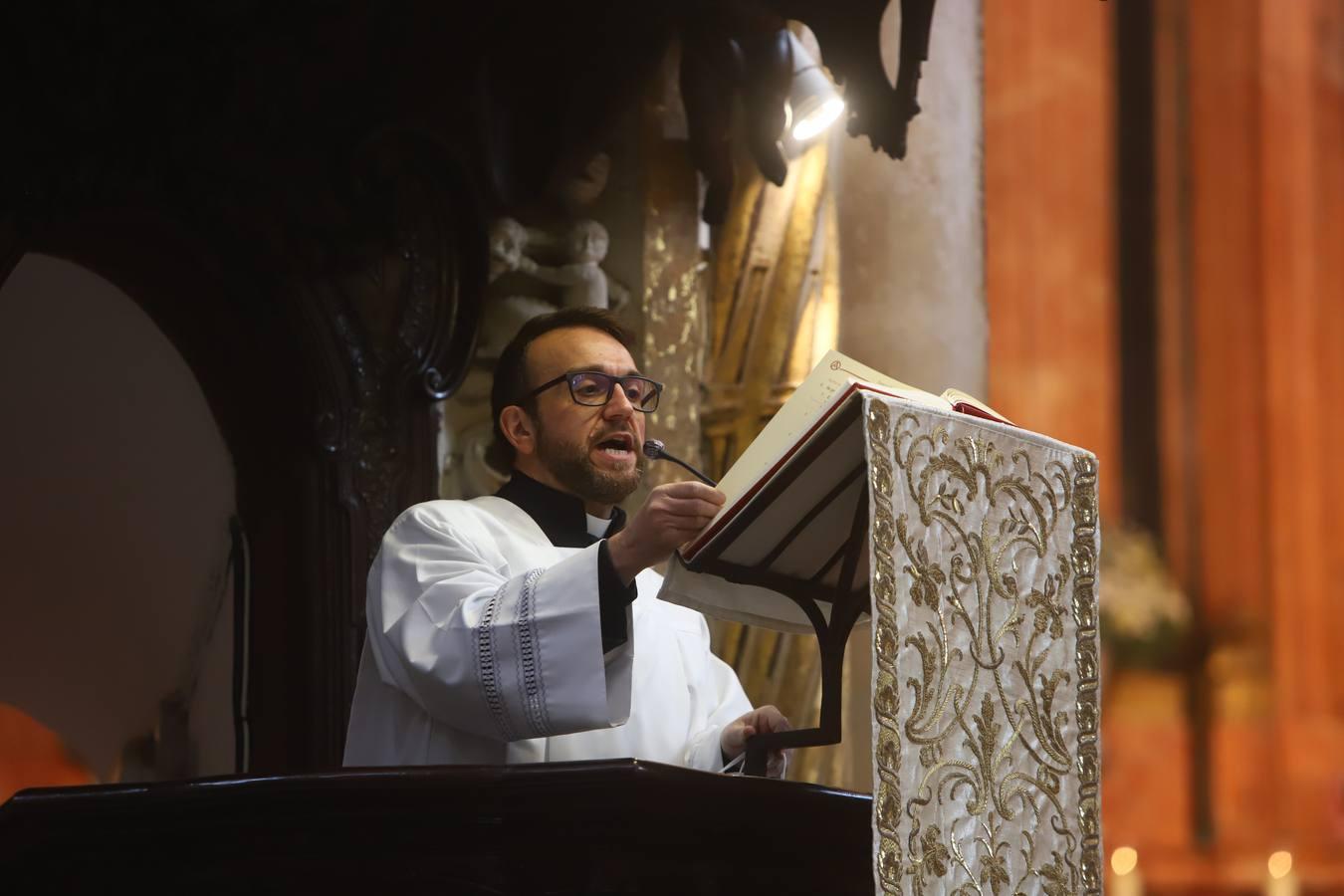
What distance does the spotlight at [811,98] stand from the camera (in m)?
4.77

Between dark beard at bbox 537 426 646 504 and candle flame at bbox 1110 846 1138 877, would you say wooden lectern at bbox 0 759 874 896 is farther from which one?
candle flame at bbox 1110 846 1138 877

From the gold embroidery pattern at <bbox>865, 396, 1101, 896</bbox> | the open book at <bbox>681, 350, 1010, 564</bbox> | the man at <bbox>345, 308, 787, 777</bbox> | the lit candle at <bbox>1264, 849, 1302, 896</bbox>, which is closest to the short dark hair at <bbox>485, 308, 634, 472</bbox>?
the man at <bbox>345, 308, 787, 777</bbox>

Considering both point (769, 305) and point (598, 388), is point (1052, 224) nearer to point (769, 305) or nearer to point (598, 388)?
point (769, 305)

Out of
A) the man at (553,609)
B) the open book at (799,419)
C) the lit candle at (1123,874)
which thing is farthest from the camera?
the lit candle at (1123,874)

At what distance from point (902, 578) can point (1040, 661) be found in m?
0.34

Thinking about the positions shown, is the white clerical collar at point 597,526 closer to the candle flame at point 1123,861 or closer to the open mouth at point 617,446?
the open mouth at point 617,446

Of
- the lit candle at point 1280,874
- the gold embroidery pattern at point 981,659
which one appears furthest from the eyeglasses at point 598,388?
the lit candle at point 1280,874

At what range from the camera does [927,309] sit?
17.7 feet

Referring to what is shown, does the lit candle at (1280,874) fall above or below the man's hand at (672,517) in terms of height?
above

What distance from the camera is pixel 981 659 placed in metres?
2.59

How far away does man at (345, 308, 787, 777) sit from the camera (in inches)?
106

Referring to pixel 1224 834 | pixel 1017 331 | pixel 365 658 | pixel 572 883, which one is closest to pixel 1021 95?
pixel 1017 331

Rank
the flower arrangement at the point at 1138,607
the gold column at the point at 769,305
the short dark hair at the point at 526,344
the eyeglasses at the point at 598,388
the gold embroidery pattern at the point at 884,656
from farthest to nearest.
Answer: the flower arrangement at the point at 1138,607 → the gold column at the point at 769,305 → the short dark hair at the point at 526,344 → the eyeglasses at the point at 598,388 → the gold embroidery pattern at the point at 884,656

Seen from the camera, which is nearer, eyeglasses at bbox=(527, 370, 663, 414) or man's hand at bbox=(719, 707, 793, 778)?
man's hand at bbox=(719, 707, 793, 778)
